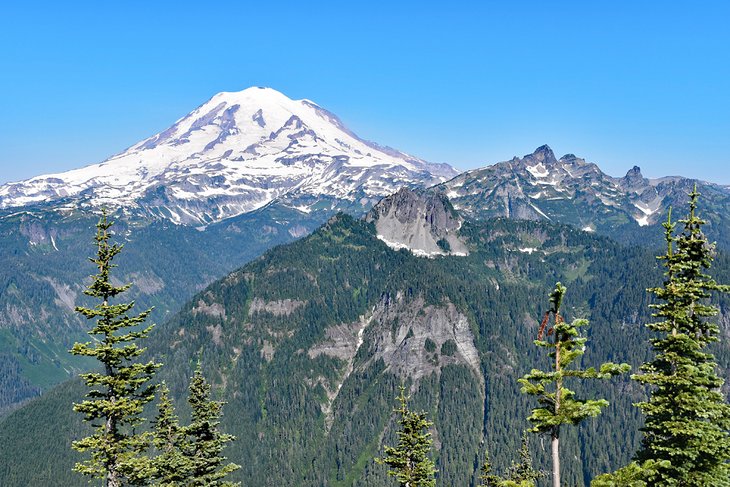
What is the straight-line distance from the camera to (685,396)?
124 ft

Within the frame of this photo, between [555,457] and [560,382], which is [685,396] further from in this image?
[560,382]

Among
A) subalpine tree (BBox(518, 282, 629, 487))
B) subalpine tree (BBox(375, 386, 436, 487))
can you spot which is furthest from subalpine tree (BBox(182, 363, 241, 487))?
subalpine tree (BBox(518, 282, 629, 487))

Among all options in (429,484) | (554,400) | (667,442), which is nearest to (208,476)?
(429,484)

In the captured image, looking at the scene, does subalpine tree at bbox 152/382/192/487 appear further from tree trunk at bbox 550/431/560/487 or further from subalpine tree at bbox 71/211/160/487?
tree trunk at bbox 550/431/560/487

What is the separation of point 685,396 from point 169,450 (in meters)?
37.8

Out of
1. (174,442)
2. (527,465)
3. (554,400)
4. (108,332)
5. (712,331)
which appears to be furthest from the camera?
(527,465)

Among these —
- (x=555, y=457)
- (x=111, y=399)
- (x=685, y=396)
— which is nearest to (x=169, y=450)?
(x=111, y=399)

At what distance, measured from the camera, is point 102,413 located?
1486 inches

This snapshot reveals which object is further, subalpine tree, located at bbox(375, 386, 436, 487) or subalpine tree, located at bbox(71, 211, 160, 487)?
subalpine tree, located at bbox(375, 386, 436, 487)

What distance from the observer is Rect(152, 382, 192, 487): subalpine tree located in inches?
1725

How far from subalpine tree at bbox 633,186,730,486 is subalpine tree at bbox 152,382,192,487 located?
32947 mm

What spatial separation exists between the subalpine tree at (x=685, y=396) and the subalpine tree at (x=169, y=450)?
32.9 m

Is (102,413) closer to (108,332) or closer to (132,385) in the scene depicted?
(132,385)

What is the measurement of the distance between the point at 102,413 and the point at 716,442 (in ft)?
128
